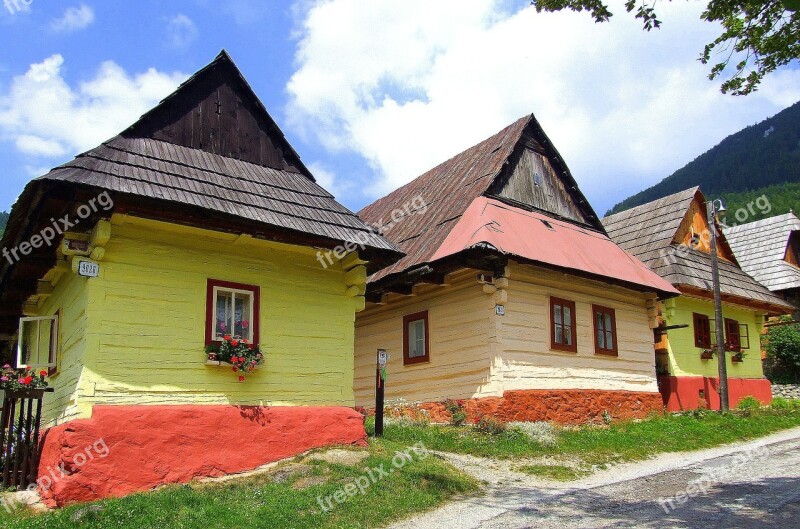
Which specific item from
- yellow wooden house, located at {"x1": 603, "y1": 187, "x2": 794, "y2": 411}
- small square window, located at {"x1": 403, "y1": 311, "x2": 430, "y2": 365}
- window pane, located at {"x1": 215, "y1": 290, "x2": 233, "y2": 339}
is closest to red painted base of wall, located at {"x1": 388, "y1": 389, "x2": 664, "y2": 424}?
small square window, located at {"x1": 403, "y1": 311, "x2": 430, "y2": 365}

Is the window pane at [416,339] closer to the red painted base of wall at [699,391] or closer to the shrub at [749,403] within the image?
the red painted base of wall at [699,391]

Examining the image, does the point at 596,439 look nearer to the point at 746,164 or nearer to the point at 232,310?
the point at 232,310

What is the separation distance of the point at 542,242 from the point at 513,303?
5.41 feet

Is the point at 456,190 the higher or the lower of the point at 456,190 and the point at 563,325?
the higher

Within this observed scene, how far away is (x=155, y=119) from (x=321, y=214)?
301 centimetres

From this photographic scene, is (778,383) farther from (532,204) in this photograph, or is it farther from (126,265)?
(126,265)

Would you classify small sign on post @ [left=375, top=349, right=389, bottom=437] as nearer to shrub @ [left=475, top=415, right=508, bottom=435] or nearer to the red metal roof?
shrub @ [left=475, top=415, right=508, bottom=435]

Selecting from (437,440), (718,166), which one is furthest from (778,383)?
(718,166)

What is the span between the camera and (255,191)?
1118 cm

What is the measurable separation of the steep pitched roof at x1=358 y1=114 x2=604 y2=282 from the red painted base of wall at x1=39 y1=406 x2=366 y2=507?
5.20 metres

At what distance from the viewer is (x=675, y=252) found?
20.8 meters

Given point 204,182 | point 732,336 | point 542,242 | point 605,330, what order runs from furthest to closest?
1. point 732,336
2. point 605,330
3. point 542,242
4. point 204,182

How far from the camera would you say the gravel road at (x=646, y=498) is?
7828 mm

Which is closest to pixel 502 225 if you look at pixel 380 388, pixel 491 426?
pixel 491 426
